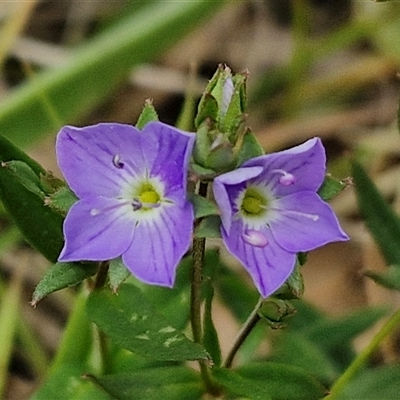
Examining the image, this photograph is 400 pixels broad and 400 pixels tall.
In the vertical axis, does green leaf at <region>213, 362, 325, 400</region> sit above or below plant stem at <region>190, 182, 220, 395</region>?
below

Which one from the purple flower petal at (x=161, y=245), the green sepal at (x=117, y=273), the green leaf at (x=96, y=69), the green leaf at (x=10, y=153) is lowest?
the green leaf at (x=96, y=69)

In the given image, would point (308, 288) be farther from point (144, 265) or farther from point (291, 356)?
point (144, 265)

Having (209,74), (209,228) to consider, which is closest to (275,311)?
(209,228)

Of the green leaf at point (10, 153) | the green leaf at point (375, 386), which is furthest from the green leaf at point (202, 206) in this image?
the green leaf at point (375, 386)

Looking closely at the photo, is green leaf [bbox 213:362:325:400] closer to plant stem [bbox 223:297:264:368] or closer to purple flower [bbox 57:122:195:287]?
plant stem [bbox 223:297:264:368]

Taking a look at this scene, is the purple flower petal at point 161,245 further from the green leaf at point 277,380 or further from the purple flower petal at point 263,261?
the green leaf at point 277,380

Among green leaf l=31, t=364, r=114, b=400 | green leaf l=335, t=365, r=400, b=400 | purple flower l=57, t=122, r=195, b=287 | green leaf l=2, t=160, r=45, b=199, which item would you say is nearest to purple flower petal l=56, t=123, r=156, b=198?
purple flower l=57, t=122, r=195, b=287
